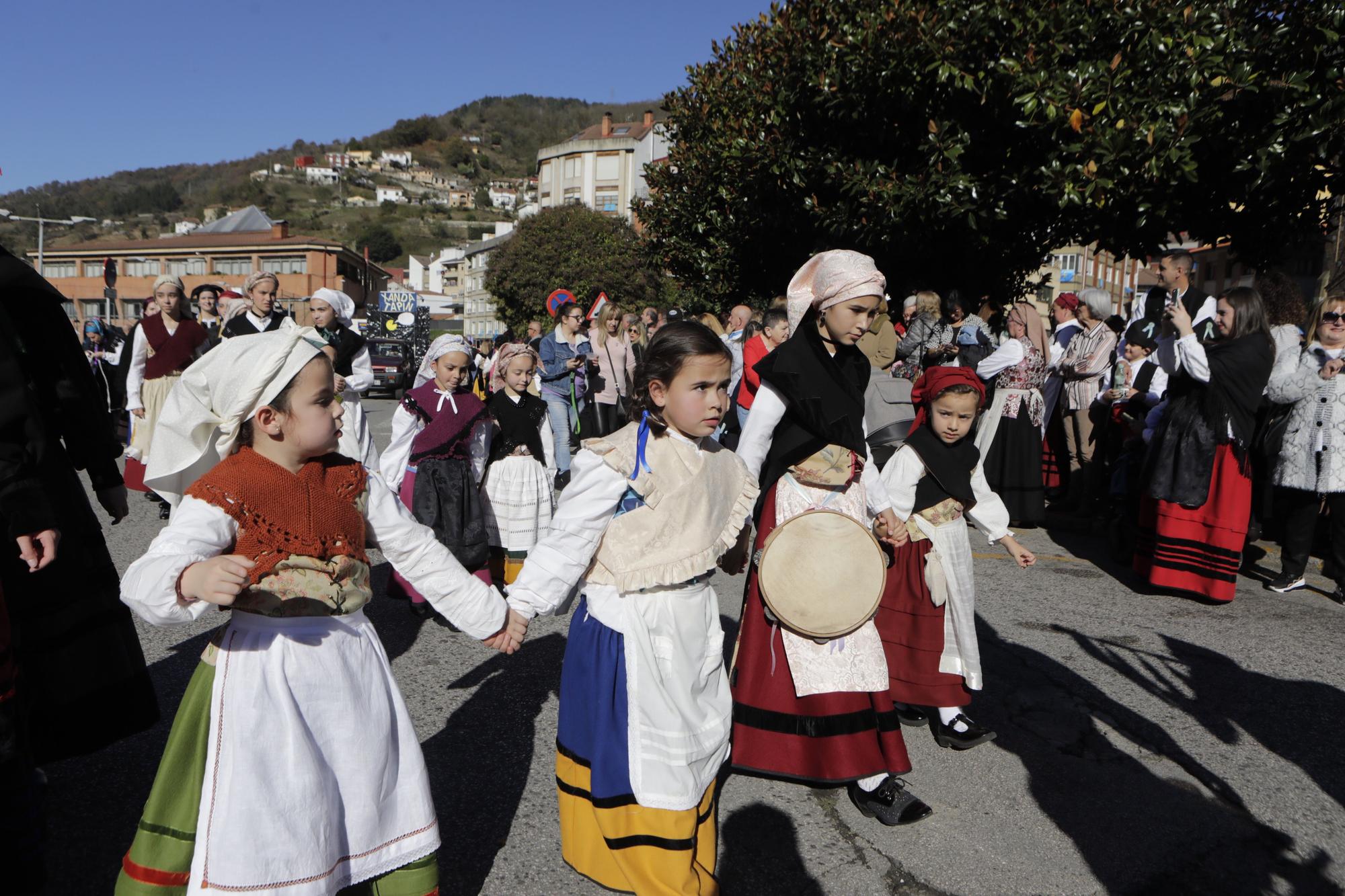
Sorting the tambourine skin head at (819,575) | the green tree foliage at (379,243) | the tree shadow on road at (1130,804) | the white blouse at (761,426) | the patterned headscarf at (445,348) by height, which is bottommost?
the tree shadow on road at (1130,804)

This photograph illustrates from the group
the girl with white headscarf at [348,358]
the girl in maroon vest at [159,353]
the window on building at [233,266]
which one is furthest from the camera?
the window on building at [233,266]

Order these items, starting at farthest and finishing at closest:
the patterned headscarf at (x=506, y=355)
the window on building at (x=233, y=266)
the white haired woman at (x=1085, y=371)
Result: the window on building at (x=233, y=266) → the white haired woman at (x=1085, y=371) → the patterned headscarf at (x=506, y=355)

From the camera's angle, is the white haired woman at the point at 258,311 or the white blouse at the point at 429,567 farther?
the white haired woman at the point at 258,311

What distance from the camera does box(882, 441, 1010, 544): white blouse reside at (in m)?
3.88

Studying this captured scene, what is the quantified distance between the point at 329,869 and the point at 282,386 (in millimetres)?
1194

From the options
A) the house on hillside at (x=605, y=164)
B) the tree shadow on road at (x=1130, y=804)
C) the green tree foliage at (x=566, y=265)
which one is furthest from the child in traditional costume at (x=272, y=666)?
the house on hillside at (x=605, y=164)

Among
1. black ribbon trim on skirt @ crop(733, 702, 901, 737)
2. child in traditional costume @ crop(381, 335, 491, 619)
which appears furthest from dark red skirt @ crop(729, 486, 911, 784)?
child in traditional costume @ crop(381, 335, 491, 619)

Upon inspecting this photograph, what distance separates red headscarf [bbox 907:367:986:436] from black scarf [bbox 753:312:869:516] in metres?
0.57

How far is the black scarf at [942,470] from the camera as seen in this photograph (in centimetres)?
388

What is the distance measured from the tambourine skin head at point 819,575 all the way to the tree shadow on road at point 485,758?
1.25 m

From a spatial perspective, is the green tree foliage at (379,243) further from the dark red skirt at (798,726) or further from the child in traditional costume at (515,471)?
the dark red skirt at (798,726)

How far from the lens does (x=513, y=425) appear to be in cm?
616

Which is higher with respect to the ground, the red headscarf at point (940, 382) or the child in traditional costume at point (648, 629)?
the red headscarf at point (940, 382)

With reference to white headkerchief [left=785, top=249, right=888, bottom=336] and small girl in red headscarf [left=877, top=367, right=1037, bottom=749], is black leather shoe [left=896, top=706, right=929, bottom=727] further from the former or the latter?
white headkerchief [left=785, top=249, right=888, bottom=336]
